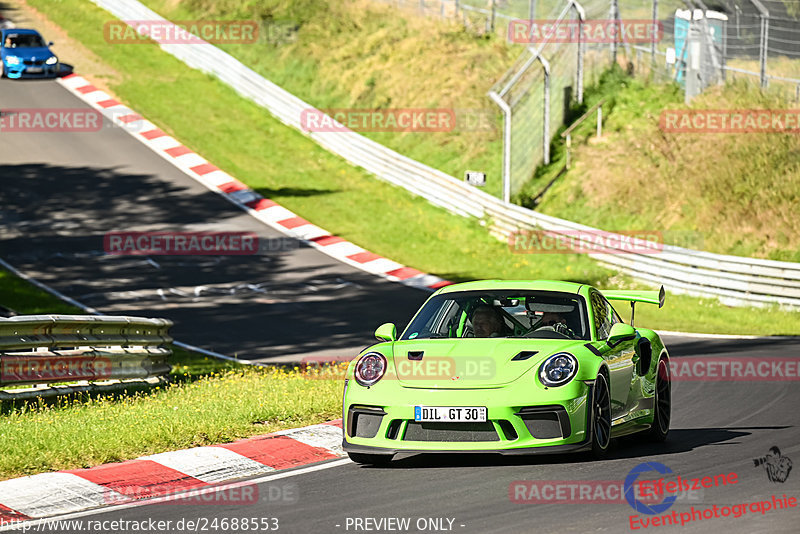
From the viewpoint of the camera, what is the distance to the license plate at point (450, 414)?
8195 millimetres

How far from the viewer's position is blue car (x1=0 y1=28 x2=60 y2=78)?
39.1 metres

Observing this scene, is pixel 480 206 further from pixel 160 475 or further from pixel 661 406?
A: pixel 160 475

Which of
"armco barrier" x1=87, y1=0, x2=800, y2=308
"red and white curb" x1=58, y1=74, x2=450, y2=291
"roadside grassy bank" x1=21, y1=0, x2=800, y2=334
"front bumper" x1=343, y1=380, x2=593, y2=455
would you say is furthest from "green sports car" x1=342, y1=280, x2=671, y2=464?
"red and white curb" x1=58, y1=74, x2=450, y2=291

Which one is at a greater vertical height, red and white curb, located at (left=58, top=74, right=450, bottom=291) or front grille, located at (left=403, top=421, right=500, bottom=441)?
front grille, located at (left=403, top=421, right=500, bottom=441)

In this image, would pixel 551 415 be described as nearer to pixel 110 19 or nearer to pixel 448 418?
pixel 448 418

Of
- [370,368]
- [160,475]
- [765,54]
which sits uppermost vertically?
[765,54]

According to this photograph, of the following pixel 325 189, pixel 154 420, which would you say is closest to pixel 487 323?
pixel 154 420

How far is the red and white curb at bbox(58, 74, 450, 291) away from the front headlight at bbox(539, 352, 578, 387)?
52.4 ft

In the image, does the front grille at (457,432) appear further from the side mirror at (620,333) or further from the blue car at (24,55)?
the blue car at (24,55)

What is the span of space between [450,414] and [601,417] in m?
1.14

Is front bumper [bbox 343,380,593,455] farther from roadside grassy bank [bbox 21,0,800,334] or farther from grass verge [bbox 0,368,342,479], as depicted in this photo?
roadside grassy bank [bbox 21,0,800,334]

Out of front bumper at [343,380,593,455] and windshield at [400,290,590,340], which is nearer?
front bumper at [343,380,593,455]

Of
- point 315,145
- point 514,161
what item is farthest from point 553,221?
point 315,145

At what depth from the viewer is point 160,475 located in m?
8.33
